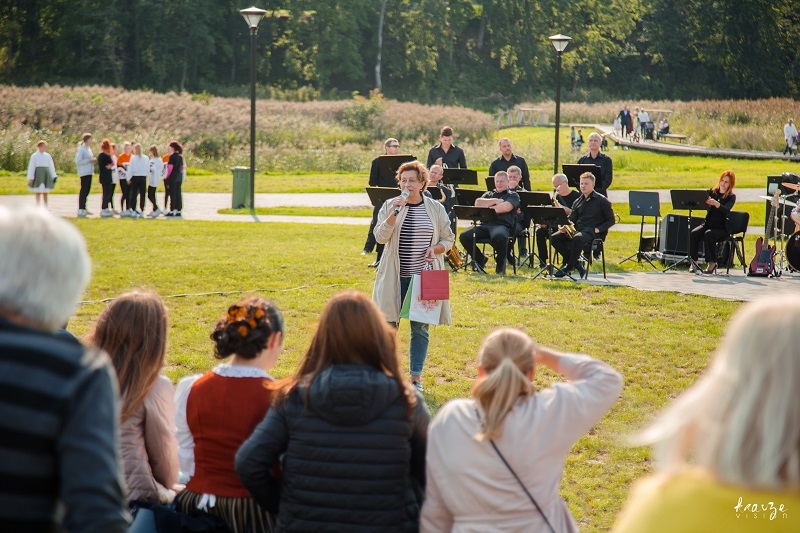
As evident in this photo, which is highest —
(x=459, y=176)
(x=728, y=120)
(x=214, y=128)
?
(x=728, y=120)

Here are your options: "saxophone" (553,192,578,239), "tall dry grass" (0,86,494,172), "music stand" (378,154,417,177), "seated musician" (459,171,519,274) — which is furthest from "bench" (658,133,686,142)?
"music stand" (378,154,417,177)

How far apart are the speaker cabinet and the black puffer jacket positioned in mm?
12870

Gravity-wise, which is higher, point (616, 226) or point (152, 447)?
point (616, 226)

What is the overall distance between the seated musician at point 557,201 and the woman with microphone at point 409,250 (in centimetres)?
722

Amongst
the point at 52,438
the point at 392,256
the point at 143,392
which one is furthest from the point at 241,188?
the point at 52,438

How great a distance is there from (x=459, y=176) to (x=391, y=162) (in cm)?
200

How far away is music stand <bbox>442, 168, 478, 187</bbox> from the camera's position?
16.2m

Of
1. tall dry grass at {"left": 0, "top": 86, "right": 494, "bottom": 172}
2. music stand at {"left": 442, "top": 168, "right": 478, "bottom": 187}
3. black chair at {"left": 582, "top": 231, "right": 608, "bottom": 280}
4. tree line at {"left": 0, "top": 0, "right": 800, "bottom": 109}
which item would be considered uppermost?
tree line at {"left": 0, "top": 0, "right": 800, "bottom": 109}

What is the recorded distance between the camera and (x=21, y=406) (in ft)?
7.35

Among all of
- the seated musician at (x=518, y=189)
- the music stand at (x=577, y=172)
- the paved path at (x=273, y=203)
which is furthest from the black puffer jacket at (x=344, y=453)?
the paved path at (x=273, y=203)

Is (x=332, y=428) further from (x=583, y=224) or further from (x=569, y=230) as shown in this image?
(x=583, y=224)

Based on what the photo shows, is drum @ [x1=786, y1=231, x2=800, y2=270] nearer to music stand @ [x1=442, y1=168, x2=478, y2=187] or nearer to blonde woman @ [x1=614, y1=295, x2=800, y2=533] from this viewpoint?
music stand @ [x1=442, y1=168, x2=478, y2=187]

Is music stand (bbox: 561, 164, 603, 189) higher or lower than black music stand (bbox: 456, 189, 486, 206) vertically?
higher

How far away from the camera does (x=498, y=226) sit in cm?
1501
